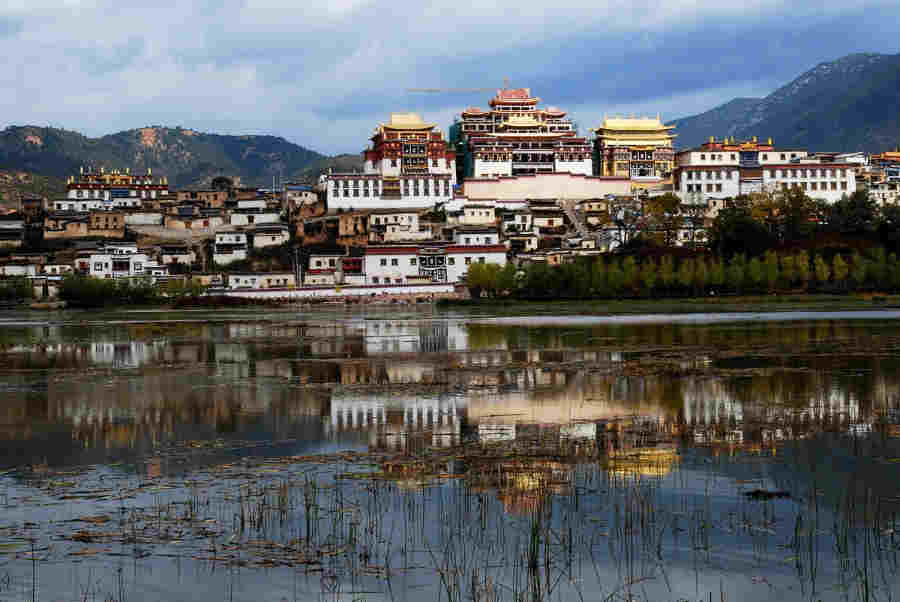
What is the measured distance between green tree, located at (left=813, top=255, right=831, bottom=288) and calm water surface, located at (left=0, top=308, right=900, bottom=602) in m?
50.2

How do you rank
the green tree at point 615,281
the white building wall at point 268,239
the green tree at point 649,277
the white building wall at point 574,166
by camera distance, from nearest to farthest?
the green tree at point 615,281 < the green tree at point 649,277 < the white building wall at point 268,239 < the white building wall at point 574,166

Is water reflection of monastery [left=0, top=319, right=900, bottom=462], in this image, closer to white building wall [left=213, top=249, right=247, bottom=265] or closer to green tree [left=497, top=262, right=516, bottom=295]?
green tree [left=497, top=262, right=516, bottom=295]

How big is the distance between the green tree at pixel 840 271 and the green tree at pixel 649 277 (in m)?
12.9

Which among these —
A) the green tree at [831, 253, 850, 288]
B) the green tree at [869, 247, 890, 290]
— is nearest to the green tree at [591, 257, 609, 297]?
the green tree at [831, 253, 850, 288]

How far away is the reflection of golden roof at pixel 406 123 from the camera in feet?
386

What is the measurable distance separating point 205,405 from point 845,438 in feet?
41.5

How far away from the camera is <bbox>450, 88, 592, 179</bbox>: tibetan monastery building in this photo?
115 meters

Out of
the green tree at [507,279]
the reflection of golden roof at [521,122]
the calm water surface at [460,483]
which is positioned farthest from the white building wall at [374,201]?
the calm water surface at [460,483]

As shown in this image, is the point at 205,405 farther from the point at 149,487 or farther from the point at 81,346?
the point at 81,346

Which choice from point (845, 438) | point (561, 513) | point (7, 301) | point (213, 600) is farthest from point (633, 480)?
point (7, 301)

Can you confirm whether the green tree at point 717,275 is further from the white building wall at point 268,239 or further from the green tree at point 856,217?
the white building wall at point 268,239

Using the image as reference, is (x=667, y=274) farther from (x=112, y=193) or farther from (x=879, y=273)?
(x=112, y=193)

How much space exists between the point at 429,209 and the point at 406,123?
14.9m

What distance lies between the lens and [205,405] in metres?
21.7
